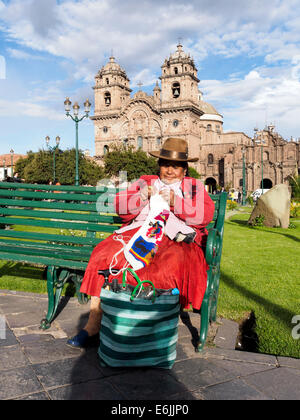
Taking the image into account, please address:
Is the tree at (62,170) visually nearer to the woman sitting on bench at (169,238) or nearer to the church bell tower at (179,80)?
the church bell tower at (179,80)

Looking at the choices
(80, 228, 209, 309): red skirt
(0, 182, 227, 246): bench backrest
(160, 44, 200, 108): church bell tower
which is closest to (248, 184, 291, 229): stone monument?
(0, 182, 227, 246): bench backrest

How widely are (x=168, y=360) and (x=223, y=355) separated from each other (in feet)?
1.51

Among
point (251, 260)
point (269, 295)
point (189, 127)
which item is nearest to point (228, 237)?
point (251, 260)

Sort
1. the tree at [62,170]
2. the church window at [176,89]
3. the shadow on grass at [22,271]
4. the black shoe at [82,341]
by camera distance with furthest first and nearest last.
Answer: the church window at [176,89]
the tree at [62,170]
the shadow on grass at [22,271]
the black shoe at [82,341]

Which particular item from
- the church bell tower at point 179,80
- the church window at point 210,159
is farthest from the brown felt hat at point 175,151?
the church window at point 210,159

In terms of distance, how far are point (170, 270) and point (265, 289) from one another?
254 centimetres

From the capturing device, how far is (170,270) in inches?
101

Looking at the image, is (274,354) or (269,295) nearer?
(274,354)

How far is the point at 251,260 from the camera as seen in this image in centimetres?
676

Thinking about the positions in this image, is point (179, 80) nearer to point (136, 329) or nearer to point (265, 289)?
point (265, 289)

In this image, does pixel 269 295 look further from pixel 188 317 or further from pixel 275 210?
pixel 275 210

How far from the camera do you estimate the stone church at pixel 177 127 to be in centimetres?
5588

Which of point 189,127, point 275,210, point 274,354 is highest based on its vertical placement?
→ point 189,127

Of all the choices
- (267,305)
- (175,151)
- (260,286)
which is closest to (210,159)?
(260,286)
